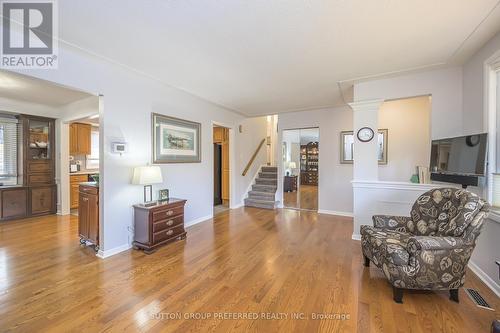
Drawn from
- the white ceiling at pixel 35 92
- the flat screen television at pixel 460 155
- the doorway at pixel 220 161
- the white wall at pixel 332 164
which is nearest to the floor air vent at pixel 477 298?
the flat screen television at pixel 460 155

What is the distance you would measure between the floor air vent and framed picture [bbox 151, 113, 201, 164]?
417 centimetres

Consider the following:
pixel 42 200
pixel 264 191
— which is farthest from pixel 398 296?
pixel 42 200

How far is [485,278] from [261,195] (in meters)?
4.54

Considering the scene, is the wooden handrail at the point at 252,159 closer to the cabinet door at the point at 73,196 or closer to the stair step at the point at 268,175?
the stair step at the point at 268,175

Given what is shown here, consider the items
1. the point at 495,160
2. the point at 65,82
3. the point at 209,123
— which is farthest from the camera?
the point at 209,123

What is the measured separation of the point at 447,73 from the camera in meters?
3.13

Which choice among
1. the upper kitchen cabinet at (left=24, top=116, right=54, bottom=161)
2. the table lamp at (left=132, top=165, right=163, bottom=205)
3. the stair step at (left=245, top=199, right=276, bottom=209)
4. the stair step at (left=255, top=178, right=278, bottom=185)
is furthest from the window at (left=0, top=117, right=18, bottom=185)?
the stair step at (left=255, top=178, right=278, bottom=185)

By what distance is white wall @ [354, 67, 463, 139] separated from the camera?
3088 mm

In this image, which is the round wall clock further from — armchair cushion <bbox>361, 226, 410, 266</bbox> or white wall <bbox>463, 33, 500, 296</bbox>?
armchair cushion <bbox>361, 226, 410, 266</bbox>

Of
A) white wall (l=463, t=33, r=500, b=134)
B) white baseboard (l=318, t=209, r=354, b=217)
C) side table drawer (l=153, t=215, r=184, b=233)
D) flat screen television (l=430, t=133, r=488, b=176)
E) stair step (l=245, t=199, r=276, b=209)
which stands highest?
white wall (l=463, t=33, r=500, b=134)

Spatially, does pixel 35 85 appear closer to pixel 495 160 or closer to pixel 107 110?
pixel 107 110

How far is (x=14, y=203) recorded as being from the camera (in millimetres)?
4586

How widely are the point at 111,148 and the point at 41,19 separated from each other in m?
1.48

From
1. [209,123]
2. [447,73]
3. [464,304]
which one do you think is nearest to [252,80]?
[209,123]
